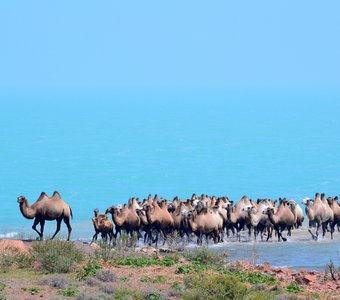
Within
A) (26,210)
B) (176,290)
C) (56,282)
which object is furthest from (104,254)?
(26,210)

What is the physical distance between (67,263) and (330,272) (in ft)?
16.6

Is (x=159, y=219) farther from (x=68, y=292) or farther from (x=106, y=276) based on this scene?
(x=68, y=292)

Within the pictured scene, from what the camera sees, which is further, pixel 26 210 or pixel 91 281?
pixel 26 210

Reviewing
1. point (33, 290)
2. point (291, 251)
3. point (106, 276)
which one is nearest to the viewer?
point (33, 290)

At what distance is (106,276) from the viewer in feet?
61.4

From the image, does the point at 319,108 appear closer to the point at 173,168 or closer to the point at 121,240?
the point at 173,168

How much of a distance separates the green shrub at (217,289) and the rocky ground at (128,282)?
1.90 feet

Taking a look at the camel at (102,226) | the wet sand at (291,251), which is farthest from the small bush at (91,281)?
the camel at (102,226)

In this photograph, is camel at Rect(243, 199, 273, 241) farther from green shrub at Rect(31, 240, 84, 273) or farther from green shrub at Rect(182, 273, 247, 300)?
green shrub at Rect(182, 273, 247, 300)

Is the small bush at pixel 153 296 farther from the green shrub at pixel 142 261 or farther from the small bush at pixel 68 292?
the green shrub at pixel 142 261

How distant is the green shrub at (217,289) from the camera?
16.9 m

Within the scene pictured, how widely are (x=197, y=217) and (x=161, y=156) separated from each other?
212ft

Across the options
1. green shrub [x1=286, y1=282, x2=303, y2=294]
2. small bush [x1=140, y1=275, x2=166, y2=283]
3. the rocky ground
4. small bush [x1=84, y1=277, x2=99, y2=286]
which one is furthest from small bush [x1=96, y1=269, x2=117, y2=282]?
green shrub [x1=286, y1=282, x2=303, y2=294]

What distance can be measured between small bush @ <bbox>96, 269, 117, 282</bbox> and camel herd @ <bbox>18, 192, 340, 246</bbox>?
8824 mm
